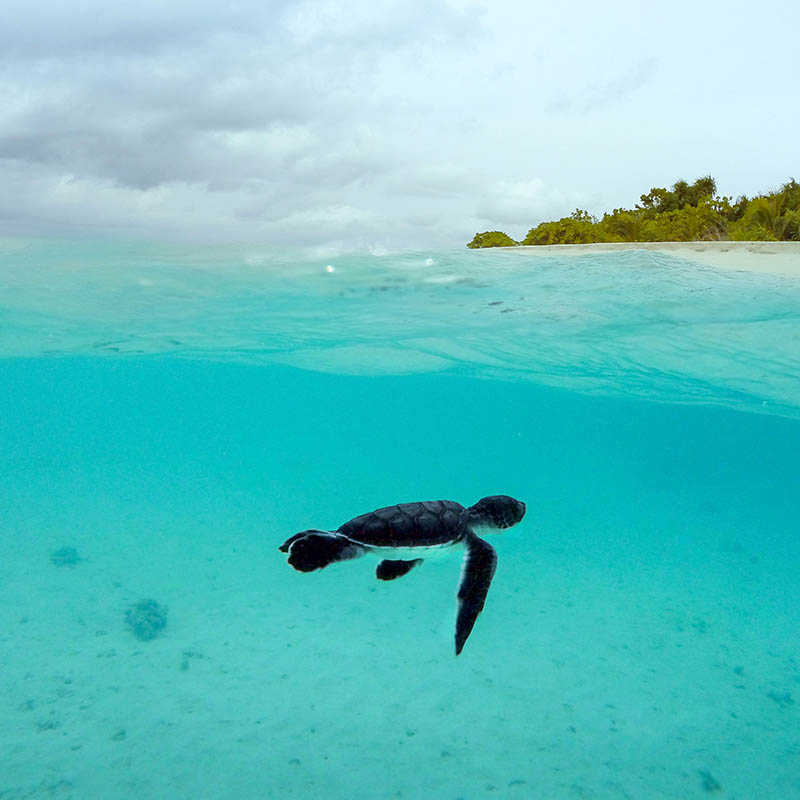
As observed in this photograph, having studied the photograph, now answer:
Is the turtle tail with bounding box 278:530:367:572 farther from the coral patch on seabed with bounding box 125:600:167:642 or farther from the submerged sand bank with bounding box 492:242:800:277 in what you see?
the submerged sand bank with bounding box 492:242:800:277

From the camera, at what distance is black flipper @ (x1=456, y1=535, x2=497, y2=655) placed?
3.65 metres

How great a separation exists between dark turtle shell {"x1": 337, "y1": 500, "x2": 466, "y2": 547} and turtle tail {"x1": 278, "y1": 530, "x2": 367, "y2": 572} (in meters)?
0.18

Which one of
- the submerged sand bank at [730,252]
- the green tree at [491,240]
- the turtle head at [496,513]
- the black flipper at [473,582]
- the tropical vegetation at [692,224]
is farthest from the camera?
the green tree at [491,240]

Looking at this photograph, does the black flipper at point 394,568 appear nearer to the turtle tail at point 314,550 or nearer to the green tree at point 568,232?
the turtle tail at point 314,550

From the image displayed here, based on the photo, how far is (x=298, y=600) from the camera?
8.32 metres

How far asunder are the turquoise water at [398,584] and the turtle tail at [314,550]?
2458mm

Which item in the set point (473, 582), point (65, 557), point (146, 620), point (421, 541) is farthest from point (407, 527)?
point (65, 557)

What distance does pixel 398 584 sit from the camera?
9555mm

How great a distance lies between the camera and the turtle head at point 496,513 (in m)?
4.18

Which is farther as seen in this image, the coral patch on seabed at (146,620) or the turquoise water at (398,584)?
the coral patch on seabed at (146,620)

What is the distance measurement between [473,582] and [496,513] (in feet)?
1.94

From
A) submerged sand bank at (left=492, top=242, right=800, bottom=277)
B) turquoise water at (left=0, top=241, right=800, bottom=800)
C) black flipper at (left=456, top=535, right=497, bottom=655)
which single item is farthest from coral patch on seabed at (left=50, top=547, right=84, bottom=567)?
submerged sand bank at (left=492, top=242, right=800, bottom=277)

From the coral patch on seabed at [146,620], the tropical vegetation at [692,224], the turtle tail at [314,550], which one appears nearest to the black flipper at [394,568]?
the turtle tail at [314,550]

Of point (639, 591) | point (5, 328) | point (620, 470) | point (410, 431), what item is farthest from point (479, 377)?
point (620, 470)
